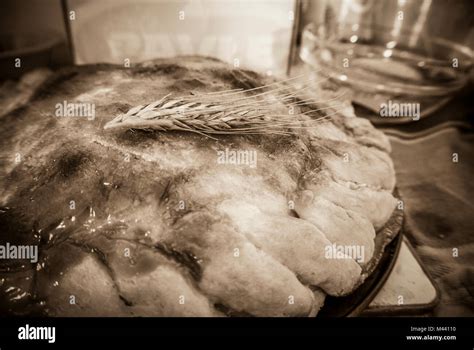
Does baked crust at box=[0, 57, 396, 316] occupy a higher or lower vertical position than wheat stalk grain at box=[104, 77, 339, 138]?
lower

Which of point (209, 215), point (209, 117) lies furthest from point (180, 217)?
point (209, 117)

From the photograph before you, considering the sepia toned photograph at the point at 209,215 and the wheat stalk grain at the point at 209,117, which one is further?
the wheat stalk grain at the point at 209,117

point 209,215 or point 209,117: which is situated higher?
point 209,117

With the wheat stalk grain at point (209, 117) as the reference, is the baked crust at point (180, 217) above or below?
below

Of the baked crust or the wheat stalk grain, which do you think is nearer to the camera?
the baked crust

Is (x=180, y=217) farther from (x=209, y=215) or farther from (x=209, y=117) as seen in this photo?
(x=209, y=117)

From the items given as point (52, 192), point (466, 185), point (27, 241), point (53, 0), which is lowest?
point (466, 185)

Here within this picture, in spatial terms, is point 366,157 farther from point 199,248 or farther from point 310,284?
point 199,248

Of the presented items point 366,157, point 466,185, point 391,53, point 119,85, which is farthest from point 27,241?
point 391,53
